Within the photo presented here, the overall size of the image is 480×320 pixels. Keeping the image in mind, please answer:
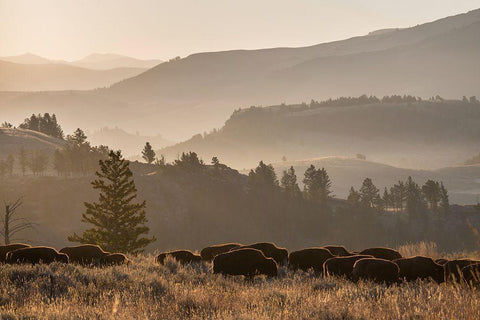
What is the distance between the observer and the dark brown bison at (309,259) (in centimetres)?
1756

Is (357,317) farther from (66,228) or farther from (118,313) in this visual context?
(66,228)

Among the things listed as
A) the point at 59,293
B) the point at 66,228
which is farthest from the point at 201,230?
the point at 59,293

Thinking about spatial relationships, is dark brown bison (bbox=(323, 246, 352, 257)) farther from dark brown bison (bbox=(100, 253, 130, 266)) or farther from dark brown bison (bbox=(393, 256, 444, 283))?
dark brown bison (bbox=(100, 253, 130, 266))

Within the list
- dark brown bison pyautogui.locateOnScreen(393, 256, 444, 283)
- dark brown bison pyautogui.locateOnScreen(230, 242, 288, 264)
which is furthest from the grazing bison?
dark brown bison pyautogui.locateOnScreen(393, 256, 444, 283)

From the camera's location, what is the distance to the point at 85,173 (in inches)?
4953

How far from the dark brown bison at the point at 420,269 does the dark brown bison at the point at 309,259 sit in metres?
2.74

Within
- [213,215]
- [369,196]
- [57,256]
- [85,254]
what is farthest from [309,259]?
[369,196]

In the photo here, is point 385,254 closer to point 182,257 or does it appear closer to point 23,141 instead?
point 182,257

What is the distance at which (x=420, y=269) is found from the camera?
15.6 m

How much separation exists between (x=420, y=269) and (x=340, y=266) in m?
2.43

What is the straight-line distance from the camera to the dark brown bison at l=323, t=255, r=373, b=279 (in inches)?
627

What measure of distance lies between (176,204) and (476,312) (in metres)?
108

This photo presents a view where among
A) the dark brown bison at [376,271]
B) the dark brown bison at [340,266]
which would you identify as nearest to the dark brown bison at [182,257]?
the dark brown bison at [340,266]

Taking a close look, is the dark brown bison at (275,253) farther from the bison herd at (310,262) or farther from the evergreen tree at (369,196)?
the evergreen tree at (369,196)
